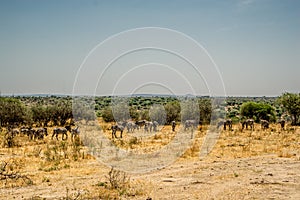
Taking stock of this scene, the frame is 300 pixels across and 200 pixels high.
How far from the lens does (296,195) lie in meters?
11.4

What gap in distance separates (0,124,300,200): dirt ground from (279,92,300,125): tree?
23.8m

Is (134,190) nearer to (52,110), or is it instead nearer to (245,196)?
(245,196)

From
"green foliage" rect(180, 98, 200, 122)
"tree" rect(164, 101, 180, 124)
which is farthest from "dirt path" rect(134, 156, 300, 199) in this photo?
"tree" rect(164, 101, 180, 124)

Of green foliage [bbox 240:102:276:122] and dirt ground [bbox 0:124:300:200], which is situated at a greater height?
green foliage [bbox 240:102:276:122]

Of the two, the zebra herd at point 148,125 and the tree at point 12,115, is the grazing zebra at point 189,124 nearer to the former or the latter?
the zebra herd at point 148,125

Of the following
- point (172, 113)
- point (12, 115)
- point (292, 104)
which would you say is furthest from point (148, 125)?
point (292, 104)

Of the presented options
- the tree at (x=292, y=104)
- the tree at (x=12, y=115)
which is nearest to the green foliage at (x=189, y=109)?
the tree at (x=292, y=104)

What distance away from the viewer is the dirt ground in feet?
38.3

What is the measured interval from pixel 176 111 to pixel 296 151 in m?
24.2

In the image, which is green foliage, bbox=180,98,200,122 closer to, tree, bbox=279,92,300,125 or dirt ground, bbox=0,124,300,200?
tree, bbox=279,92,300,125

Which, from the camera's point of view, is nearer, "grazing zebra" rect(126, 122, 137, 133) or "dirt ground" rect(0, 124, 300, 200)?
"dirt ground" rect(0, 124, 300, 200)

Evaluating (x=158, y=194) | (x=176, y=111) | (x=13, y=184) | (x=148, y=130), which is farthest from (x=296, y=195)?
(x=176, y=111)

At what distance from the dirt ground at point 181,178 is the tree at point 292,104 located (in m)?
23.8

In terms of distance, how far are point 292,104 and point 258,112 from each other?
467 cm
